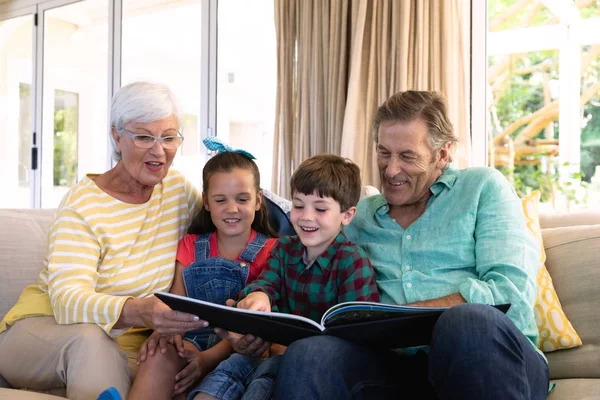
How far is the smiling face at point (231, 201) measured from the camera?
1828 millimetres

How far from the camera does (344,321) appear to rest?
1268 millimetres

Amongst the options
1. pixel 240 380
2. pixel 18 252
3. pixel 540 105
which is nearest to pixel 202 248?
pixel 240 380

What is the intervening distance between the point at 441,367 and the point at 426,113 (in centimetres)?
76

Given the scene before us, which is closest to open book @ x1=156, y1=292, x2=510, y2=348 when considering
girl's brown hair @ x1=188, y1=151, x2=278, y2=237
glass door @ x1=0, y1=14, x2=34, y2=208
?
girl's brown hair @ x1=188, y1=151, x2=278, y2=237

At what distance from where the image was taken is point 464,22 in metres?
3.33

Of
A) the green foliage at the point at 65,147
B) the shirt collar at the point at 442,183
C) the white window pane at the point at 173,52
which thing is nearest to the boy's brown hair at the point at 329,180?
the shirt collar at the point at 442,183

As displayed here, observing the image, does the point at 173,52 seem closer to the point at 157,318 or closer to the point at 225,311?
the point at 157,318

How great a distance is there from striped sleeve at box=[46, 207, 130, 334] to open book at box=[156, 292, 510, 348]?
313mm

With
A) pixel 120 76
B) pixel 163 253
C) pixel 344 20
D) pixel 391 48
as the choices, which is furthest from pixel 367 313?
pixel 120 76

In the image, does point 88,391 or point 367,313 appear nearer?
point 367,313

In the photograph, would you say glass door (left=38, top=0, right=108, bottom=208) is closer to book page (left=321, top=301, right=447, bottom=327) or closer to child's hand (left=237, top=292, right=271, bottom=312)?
child's hand (left=237, top=292, right=271, bottom=312)

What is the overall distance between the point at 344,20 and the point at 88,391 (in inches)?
105

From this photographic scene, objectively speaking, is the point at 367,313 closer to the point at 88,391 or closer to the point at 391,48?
the point at 88,391

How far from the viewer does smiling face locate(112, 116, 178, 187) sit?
1.80 meters
